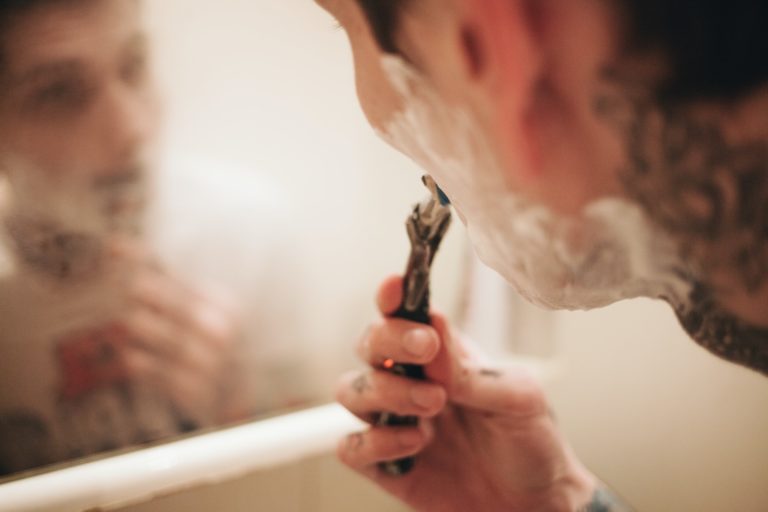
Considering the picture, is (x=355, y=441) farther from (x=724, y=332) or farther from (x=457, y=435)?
(x=724, y=332)

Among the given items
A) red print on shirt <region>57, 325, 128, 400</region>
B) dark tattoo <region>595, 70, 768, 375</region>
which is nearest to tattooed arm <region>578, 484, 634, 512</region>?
dark tattoo <region>595, 70, 768, 375</region>

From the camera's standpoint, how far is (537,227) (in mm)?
252

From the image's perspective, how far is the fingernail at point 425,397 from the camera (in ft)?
1.47

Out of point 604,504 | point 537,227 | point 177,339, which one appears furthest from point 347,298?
point 537,227

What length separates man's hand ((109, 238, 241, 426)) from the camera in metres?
0.59

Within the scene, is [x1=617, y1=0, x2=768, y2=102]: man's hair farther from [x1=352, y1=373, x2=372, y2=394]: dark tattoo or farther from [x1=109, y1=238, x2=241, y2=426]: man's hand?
[x1=109, y1=238, x2=241, y2=426]: man's hand

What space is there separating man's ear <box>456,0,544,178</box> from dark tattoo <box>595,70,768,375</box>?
0.03m

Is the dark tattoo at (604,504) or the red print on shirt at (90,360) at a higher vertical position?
the red print on shirt at (90,360)

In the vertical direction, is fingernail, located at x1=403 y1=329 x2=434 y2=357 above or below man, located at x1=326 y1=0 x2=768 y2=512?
below

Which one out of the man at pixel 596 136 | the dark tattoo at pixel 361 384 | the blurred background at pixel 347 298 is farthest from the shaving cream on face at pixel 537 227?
the dark tattoo at pixel 361 384

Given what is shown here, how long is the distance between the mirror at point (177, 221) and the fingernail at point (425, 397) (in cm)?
17

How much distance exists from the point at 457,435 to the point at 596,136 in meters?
0.40

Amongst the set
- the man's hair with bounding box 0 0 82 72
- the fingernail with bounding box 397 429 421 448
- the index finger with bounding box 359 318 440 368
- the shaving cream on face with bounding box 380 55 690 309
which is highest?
the man's hair with bounding box 0 0 82 72

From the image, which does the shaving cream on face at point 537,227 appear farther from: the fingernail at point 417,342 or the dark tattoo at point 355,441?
the dark tattoo at point 355,441
